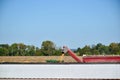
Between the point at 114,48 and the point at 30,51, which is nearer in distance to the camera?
the point at 114,48

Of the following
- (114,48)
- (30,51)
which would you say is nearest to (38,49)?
Answer: (30,51)

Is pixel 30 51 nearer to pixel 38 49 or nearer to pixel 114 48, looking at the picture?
pixel 38 49

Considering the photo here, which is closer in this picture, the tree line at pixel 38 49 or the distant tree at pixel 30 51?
the tree line at pixel 38 49

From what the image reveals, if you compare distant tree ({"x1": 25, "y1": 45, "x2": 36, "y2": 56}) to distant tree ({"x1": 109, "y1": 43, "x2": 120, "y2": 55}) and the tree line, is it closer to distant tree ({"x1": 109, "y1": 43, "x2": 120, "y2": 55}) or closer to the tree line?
the tree line

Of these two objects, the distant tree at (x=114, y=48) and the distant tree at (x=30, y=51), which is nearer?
the distant tree at (x=114, y=48)

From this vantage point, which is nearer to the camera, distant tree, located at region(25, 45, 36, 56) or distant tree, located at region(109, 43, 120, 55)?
distant tree, located at region(109, 43, 120, 55)

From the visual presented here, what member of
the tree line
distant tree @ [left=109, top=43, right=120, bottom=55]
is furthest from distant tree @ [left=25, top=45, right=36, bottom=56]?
distant tree @ [left=109, top=43, right=120, bottom=55]

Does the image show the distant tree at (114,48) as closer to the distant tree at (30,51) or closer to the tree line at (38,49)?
the tree line at (38,49)

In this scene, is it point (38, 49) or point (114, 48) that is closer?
point (114, 48)

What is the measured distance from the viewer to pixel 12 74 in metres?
16.1

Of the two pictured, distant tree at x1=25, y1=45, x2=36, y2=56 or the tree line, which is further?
distant tree at x1=25, y1=45, x2=36, y2=56

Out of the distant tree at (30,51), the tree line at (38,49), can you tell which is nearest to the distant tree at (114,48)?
the tree line at (38,49)

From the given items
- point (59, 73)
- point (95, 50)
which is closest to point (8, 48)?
point (95, 50)

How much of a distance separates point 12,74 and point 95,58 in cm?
579
